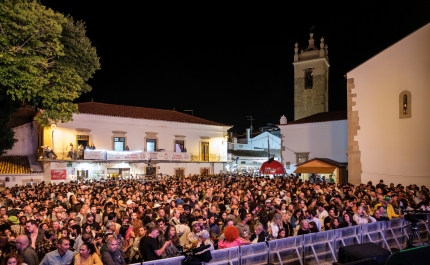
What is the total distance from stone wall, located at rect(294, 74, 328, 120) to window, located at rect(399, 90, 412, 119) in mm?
18434

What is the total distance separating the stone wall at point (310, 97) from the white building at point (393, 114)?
16.7m

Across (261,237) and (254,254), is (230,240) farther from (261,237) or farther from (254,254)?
(261,237)

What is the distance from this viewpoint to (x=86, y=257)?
19.0 feet

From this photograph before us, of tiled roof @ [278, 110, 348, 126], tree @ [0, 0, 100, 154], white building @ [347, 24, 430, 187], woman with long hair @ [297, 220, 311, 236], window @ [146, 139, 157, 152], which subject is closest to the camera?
woman with long hair @ [297, 220, 311, 236]

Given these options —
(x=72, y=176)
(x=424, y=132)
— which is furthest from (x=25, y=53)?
(x=424, y=132)

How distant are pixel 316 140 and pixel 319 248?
75.4 feet

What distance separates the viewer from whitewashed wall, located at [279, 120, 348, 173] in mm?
28516

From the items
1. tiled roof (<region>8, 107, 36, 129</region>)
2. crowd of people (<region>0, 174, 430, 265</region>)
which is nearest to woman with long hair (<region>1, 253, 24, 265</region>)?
crowd of people (<region>0, 174, 430, 265</region>)

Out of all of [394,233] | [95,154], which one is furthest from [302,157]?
[394,233]

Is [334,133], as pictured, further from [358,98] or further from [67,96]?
[67,96]

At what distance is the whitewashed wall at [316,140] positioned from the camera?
28.5 meters

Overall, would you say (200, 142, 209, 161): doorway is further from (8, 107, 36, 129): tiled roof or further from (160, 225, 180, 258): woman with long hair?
(160, 225, 180, 258): woman with long hair

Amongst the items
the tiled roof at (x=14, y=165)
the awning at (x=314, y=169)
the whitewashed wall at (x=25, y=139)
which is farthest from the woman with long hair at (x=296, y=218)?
the whitewashed wall at (x=25, y=139)

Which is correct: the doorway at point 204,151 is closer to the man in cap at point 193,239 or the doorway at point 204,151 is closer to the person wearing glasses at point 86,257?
the man in cap at point 193,239
